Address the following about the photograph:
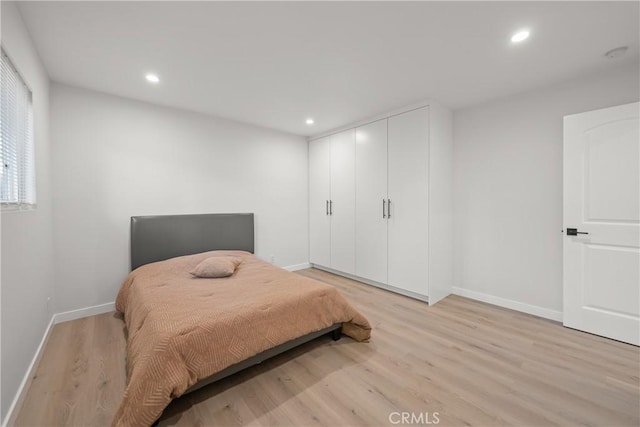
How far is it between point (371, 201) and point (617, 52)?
2678 millimetres

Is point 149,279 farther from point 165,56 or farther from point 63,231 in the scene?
point 165,56

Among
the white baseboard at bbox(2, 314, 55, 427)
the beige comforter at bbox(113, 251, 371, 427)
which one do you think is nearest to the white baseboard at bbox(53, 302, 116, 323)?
the beige comforter at bbox(113, 251, 371, 427)

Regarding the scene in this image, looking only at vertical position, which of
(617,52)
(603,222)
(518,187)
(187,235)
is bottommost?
(187,235)

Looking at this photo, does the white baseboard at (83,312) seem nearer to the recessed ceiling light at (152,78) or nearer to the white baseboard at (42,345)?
the white baseboard at (42,345)

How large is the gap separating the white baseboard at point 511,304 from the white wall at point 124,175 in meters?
3.03

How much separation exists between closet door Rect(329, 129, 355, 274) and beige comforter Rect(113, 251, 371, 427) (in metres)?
1.72

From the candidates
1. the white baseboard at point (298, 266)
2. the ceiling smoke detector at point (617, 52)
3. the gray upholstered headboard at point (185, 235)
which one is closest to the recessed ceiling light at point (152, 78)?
the gray upholstered headboard at point (185, 235)

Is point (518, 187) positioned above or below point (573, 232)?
above

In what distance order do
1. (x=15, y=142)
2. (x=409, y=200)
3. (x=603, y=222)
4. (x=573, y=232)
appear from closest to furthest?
(x=15, y=142) < (x=603, y=222) < (x=573, y=232) < (x=409, y=200)

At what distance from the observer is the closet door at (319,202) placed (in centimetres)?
463

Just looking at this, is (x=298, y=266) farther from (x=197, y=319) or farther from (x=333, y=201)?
(x=197, y=319)

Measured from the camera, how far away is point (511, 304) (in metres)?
3.12

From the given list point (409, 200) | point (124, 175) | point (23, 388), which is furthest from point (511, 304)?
point (124, 175)

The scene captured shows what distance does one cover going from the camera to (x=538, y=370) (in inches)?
78.2
